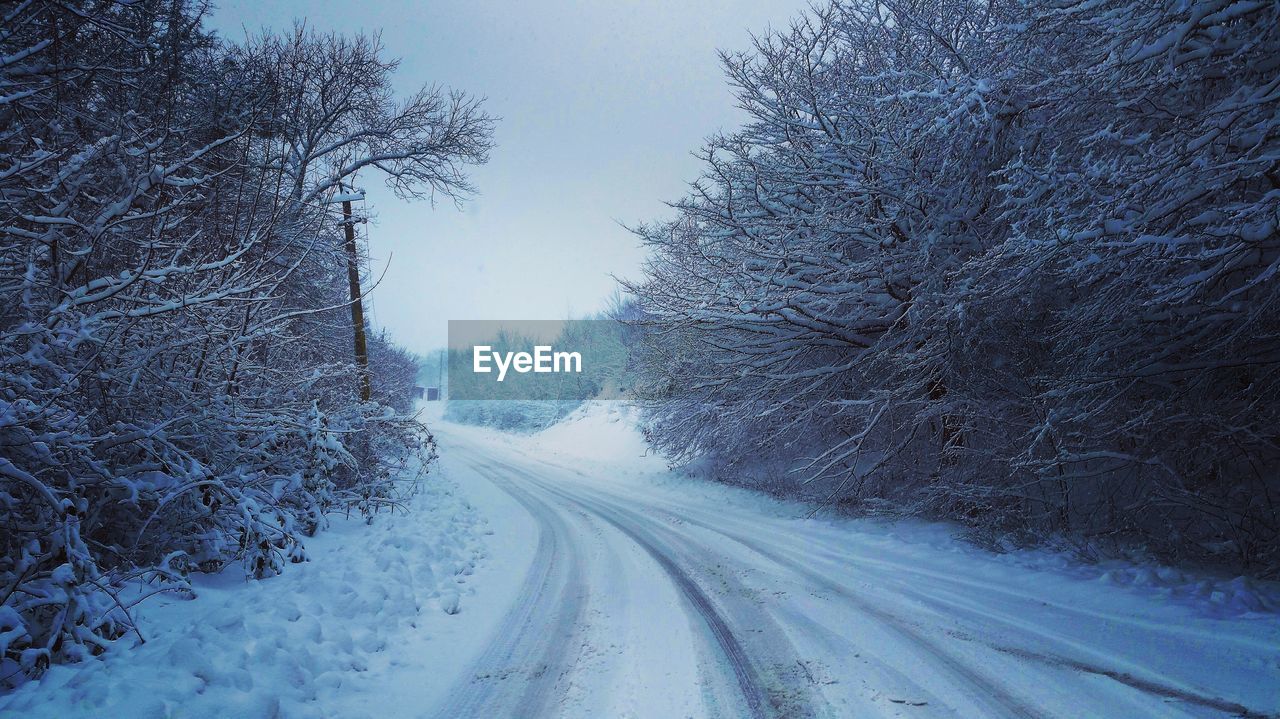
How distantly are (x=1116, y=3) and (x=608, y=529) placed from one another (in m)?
9.24

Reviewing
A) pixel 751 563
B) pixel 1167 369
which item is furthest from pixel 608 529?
pixel 1167 369

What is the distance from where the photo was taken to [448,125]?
13805mm

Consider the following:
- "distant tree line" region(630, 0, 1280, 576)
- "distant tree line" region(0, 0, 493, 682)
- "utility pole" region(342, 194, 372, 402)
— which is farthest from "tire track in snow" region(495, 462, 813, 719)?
"utility pole" region(342, 194, 372, 402)

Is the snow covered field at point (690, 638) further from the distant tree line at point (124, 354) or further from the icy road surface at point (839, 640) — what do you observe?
the distant tree line at point (124, 354)

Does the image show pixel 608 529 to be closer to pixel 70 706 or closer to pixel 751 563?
pixel 751 563

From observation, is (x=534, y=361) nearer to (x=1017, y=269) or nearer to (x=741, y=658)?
(x=1017, y=269)

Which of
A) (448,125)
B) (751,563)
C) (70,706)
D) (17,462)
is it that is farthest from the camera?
(448,125)

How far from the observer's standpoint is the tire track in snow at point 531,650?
351 cm

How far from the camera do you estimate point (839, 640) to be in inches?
171
